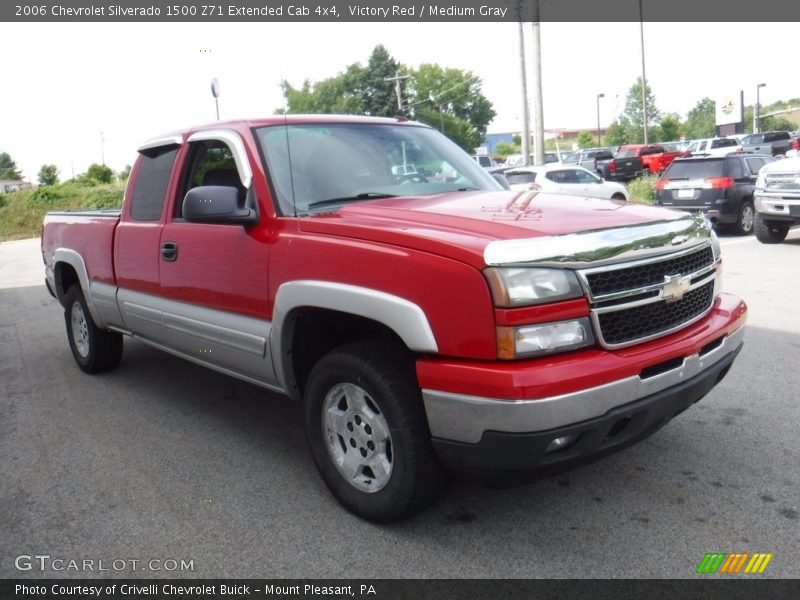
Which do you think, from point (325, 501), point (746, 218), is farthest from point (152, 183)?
point (746, 218)

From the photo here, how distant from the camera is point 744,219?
1367 centimetres

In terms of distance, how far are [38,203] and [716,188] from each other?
36.7m

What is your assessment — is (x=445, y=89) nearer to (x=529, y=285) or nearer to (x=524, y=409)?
(x=529, y=285)

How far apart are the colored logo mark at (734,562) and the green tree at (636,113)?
76755 millimetres

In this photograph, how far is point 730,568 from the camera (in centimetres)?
274

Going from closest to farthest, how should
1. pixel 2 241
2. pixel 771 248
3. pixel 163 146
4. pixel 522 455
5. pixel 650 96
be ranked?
pixel 522 455 < pixel 163 146 < pixel 771 248 < pixel 2 241 < pixel 650 96

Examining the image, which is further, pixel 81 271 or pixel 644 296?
pixel 81 271

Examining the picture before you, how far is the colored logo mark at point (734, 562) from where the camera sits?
2.73 m

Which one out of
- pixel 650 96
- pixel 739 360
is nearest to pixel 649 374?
pixel 739 360

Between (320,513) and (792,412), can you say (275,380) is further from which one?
(792,412)

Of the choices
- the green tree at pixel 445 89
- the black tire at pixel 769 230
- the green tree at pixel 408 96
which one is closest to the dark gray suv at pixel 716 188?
the black tire at pixel 769 230

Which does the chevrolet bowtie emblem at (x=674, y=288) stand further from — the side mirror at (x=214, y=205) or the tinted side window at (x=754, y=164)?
the tinted side window at (x=754, y=164)

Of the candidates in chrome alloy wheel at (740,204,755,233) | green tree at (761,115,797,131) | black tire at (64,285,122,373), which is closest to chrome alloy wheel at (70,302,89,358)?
black tire at (64,285,122,373)
